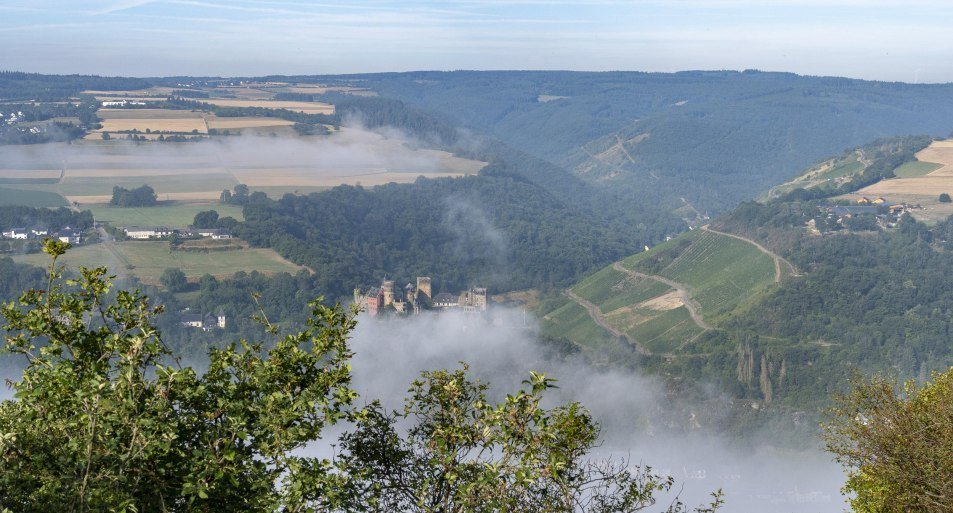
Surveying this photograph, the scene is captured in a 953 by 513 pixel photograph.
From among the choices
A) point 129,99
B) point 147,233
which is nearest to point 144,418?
point 147,233

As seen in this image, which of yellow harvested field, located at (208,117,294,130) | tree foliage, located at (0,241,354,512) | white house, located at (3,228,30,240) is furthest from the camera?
yellow harvested field, located at (208,117,294,130)

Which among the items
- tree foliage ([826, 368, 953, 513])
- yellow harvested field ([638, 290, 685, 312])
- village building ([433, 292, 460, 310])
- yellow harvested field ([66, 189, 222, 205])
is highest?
tree foliage ([826, 368, 953, 513])

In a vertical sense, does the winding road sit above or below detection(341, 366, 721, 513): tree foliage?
below

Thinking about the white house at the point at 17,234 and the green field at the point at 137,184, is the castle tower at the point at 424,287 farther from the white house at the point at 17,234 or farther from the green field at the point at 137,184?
the white house at the point at 17,234

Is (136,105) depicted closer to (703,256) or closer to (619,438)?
(703,256)

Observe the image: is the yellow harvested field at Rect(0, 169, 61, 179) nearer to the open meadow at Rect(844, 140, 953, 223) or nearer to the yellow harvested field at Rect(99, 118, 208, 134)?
the yellow harvested field at Rect(99, 118, 208, 134)

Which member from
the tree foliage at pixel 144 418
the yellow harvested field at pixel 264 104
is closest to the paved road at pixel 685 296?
the tree foliage at pixel 144 418

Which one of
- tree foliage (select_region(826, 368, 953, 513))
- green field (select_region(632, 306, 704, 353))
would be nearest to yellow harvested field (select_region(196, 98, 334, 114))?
green field (select_region(632, 306, 704, 353))
